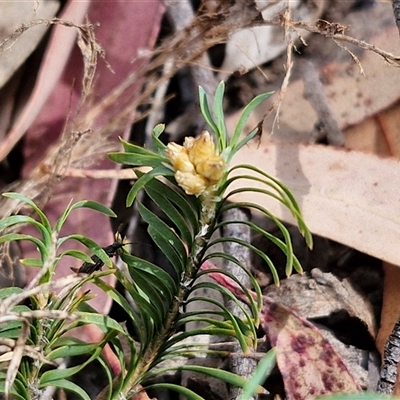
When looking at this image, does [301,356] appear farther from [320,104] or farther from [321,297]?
[320,104]

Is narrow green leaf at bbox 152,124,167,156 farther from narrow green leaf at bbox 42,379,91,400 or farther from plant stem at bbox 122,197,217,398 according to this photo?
narrow green leaf at bbox 42,379,91,400

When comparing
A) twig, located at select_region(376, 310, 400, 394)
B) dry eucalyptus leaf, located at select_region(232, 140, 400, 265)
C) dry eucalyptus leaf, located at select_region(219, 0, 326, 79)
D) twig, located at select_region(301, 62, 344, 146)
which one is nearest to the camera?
twig, located at select_region(376, 310, 400, 394)

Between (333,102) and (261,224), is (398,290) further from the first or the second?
(333,102)

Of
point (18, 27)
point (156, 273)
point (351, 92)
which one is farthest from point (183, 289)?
point (351, 92)

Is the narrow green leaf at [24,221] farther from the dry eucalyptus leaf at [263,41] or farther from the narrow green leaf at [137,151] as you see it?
the dry eucalyptus leaf at [263,41]

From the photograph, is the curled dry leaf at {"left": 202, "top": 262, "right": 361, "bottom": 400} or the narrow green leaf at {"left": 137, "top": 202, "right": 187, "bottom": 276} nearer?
the narrow green leaf at {"left": 137, "top": 202, "right": 187, "bottom": 276}

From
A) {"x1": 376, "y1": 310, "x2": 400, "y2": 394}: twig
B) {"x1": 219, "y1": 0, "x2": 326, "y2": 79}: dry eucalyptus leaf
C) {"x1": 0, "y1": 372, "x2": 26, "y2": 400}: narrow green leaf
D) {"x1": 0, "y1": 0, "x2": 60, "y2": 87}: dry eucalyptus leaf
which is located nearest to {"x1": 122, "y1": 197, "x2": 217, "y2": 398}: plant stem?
{"x1": 0, "y1": 372, "x2": 26, "y2": 400}: narrow green leaf

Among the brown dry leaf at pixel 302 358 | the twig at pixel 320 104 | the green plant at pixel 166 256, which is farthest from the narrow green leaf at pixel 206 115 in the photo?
the twig at pixel 320 104

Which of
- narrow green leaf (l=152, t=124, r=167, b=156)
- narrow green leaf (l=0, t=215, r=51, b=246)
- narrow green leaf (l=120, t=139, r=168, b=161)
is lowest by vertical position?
narrow green leaf (l=0, t=215, r=51, b=246)
